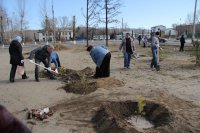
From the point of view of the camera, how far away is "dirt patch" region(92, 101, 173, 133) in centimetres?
555

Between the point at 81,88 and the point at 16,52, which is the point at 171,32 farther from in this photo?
the point at 81,88

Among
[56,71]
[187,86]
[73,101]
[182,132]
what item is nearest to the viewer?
[182,132]

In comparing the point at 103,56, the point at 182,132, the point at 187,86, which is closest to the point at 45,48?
the point at 103,56

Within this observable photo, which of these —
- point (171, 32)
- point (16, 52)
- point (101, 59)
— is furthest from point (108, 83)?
point (171, 32)

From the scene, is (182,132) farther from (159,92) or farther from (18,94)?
(18,94)

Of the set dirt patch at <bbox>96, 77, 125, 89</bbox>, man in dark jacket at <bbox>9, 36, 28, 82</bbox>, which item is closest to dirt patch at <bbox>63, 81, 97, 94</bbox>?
dirt patch at <bbox>96, 77, 125, 89</bbox>

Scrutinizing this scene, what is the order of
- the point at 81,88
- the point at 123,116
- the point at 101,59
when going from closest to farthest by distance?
the point at 123,116
the point at 81,88
the point at 101,59

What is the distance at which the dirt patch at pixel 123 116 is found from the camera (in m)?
5.55

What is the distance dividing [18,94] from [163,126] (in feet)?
16.3

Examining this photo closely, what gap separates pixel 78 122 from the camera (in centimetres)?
A: 618

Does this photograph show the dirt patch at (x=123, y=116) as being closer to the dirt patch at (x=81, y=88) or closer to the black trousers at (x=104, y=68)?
the dirt patch at (x=81, y=88)

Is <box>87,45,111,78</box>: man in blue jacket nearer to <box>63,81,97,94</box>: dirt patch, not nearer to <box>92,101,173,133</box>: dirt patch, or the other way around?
<box>63,81,97,94</box>: dirt patch

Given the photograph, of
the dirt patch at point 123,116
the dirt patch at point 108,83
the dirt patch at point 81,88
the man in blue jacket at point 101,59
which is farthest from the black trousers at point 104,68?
the dirt patch at point 123,116

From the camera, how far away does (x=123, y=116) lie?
22.2 ft
